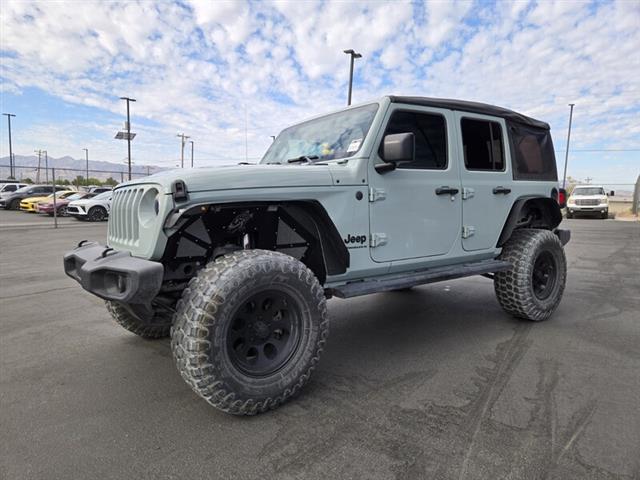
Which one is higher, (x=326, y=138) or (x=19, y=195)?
(x=326, y=138)

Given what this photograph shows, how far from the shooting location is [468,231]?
3.79m

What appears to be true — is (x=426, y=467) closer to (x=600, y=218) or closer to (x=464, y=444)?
(x=464, y=444)

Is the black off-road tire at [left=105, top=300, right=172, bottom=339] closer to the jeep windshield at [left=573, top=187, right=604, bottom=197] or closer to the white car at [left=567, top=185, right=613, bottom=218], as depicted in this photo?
the white car at [left=567, top=185, right=613, bottom=218]

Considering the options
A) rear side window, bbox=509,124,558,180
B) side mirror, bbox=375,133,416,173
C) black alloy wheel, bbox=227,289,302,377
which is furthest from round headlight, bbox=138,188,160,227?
rear side window, bbox=509,124,558,180

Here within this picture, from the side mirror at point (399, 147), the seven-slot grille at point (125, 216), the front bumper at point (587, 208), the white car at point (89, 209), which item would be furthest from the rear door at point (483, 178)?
the front bumper at point (587, 208)

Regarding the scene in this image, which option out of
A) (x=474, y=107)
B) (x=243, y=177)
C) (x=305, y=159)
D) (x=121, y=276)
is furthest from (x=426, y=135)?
(x=121, y=276)

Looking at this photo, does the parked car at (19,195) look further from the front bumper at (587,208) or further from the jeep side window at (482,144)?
the front bumper at (587,208)

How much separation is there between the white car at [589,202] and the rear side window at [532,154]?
19219mm

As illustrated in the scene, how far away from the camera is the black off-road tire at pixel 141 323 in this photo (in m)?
3.32

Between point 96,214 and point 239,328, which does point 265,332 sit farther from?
point 96,214

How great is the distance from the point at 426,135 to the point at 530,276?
1753mm

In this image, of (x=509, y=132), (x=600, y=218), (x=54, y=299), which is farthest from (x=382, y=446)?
(x=600, y=218)

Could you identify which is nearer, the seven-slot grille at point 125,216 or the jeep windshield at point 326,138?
the seven-slot grille at point 125,216

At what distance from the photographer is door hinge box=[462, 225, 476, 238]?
3.76 metres
